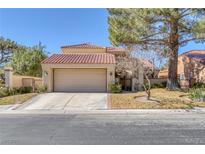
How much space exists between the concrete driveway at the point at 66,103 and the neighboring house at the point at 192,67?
13.2 metres

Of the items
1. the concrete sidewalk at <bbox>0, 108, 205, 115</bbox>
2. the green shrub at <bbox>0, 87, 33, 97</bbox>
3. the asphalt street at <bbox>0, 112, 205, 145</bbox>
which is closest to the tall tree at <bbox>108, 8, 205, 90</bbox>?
the concrete sidewalk at <bbox>0, 108, 205, 115</bbox>

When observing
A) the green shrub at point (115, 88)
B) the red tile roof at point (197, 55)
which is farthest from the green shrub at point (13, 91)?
the red tile roof at point (197, 55)

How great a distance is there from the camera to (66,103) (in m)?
19.2

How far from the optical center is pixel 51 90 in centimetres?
2580

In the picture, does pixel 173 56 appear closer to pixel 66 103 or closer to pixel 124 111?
pixel 124 111

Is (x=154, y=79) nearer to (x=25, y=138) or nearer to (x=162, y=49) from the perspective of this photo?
(x=162, y=49)

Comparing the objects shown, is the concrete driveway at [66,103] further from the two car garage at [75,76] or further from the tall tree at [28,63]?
the tall tree at [28,63]

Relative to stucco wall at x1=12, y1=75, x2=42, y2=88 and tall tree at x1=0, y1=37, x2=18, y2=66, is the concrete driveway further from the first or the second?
tall tree at x1=0, y1=37, x2=18, y2=66

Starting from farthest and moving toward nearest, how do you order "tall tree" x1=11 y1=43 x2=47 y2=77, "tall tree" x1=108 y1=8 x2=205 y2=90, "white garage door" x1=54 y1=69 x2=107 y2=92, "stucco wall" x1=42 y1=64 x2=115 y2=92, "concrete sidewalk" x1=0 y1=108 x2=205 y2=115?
"tall tree" x1=11 y1=43 x2=47 y2=77 < "white garage door" x1=54 y1=69 x2=107 y2=92 < "stucco wall" x1=42 y1=64 x2=115 y2=92 < "tall tree" x1=108 y1=8 x2=205 y2=90 < "concrete sidewalk" x1=0 y1=108 x2=205 y2=115

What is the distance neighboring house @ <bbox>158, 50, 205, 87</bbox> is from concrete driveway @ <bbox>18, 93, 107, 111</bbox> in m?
13.2

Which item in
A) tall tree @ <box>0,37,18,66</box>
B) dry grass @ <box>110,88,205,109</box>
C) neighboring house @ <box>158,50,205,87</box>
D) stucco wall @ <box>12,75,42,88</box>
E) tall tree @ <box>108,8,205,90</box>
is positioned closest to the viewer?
dry grass @ <box>110,88,205,109</box>

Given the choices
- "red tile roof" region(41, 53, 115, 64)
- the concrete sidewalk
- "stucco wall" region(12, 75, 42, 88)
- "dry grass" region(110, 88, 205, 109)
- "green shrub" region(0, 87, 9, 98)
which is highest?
"red tile roof" region(41, 53, 115, 64)

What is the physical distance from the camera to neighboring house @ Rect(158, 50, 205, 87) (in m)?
30.0
